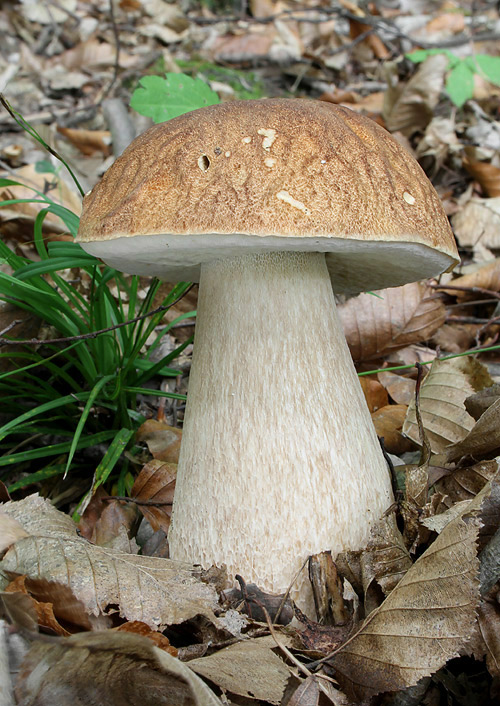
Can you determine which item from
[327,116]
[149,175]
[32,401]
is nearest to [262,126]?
[327,116]

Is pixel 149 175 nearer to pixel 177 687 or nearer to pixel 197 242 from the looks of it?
pixel 197 242

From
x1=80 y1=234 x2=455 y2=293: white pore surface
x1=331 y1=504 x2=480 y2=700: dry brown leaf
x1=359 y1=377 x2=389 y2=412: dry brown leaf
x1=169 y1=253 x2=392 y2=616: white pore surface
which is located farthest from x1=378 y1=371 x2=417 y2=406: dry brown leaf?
x1=331 y1=504 x2=480 y2=700: dry brown leaf

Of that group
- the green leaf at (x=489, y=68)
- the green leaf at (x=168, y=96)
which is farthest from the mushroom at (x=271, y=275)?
the green leaf at (x=489, y=68)

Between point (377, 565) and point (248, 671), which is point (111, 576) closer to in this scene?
point (248, 671)

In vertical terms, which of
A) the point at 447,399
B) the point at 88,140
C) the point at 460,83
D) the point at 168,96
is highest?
the point at 168,96

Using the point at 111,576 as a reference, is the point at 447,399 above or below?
below

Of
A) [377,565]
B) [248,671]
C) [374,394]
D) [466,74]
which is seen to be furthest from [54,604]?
[466,74]

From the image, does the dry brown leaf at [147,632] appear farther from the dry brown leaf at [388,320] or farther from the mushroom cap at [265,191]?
the dry brown leaf at [388,320]
